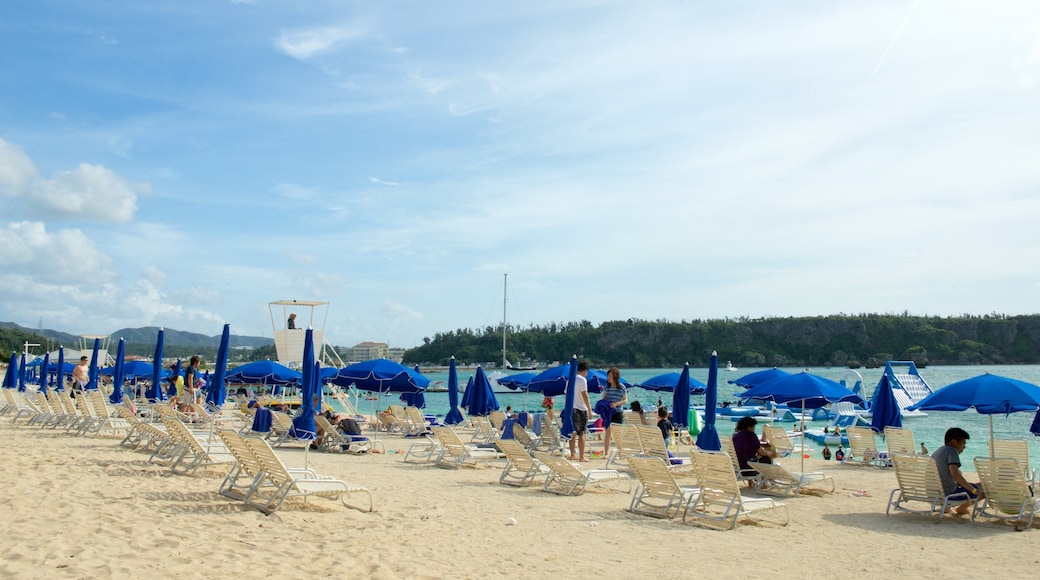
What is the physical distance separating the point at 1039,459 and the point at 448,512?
53.5ft

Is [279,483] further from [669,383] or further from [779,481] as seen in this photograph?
[669,383]

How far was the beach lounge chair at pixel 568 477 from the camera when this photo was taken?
8.93 metres

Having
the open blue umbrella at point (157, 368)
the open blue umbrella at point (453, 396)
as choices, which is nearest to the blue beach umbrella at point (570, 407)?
the open blue umbrella at point (453, 396)

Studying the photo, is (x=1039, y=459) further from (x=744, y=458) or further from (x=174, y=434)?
(x=174, y=434)

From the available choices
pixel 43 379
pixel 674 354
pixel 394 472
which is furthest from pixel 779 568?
pixel 674 354

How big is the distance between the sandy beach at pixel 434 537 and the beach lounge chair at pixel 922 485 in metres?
0.17

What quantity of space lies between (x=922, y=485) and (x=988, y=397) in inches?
60.3

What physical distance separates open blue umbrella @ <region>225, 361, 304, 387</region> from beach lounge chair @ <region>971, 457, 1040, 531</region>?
46.8 feet

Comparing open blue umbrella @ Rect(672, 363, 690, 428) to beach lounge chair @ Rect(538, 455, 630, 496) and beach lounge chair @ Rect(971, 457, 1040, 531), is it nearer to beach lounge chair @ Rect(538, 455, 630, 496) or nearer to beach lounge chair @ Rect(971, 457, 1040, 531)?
beach lounge chair @ Rect(538, 455, 630, 496)

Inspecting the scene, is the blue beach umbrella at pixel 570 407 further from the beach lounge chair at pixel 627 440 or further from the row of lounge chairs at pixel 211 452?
the row of lounge chairs at pixel 211 452

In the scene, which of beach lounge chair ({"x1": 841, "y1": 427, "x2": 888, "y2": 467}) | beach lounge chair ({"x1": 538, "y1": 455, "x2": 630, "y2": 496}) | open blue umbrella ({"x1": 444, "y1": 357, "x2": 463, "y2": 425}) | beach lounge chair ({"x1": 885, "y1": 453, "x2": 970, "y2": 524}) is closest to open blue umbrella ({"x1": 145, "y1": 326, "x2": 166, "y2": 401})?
open blue umbrella ({"x1": 444, "y1": 357, "x2": 463, "y2": 425})

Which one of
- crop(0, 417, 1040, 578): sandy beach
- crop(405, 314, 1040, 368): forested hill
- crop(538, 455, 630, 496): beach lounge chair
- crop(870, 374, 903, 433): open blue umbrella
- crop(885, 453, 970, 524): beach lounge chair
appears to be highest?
crop(405, 314, 1040, 368): forested hill

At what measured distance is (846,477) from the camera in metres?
11.6

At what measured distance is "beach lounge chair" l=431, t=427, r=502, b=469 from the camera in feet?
36.6
